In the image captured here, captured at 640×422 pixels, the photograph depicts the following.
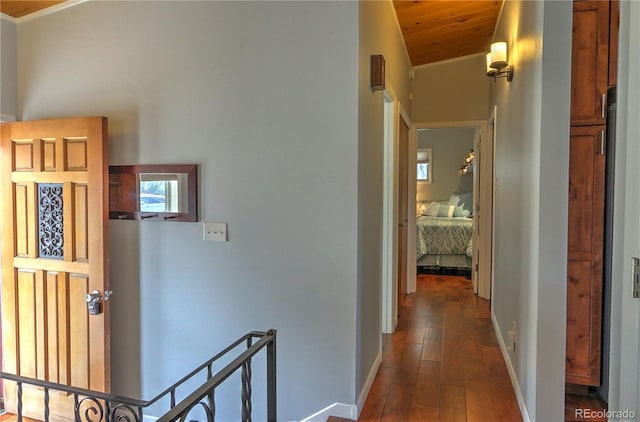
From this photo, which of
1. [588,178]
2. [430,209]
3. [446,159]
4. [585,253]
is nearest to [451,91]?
[588,178]

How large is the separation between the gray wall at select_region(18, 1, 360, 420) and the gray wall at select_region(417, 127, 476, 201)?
6386 millimetres

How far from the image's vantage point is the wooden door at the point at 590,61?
2.26 metres

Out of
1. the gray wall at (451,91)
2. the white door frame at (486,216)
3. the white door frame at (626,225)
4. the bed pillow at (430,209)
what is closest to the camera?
the white door frame at (626,225)

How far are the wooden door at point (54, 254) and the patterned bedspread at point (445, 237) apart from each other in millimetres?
4725

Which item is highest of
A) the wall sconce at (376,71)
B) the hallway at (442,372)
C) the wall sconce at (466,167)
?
the wall sconce at (376,71)

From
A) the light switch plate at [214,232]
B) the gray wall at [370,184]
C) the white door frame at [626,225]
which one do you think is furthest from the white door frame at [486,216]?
the white door frame at [626,225]

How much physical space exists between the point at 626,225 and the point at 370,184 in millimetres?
1639

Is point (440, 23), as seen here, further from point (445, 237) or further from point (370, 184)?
point (445, 237)

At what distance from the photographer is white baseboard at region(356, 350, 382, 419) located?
2.36m

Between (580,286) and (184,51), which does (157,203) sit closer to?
(184,51)

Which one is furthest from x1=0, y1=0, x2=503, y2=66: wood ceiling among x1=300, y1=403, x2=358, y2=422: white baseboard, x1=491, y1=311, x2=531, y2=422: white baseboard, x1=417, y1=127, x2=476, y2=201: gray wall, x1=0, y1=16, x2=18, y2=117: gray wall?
x1=417, y1=127, x2=476, y2=201: gray wall

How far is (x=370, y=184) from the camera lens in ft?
8.46

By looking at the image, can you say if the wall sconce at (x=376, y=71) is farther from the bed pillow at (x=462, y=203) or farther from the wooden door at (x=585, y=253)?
the bed pillow at (x=462, y=203)

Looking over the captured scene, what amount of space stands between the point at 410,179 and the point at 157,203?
3186 millimetres
